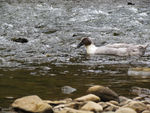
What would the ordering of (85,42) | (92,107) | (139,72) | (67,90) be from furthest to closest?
(85,42)
(139,72)
(67,90)
(92,107)

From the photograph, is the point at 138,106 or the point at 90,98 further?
the point at 90,98

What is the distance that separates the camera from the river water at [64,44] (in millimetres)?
7359

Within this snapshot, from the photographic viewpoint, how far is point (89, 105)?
17.3 ft

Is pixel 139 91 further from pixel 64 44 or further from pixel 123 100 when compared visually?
pixel 64 44

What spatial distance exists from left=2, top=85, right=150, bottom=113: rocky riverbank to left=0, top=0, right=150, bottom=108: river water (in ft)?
1.62

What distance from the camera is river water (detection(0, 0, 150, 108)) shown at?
736 centimetres

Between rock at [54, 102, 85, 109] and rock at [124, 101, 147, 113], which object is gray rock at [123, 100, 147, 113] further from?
rock at [54, 102, 85, 109]

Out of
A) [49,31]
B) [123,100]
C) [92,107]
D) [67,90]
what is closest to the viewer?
[92,107]

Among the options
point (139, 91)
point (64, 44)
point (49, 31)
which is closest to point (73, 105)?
point (139, 91)

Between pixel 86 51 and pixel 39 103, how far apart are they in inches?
314

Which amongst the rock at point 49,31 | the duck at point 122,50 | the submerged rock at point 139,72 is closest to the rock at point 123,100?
the submerged rock at point 139,72

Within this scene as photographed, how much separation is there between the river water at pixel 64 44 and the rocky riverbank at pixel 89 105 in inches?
19.4

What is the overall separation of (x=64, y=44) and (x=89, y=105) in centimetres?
803

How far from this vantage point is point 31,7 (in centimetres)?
1978
